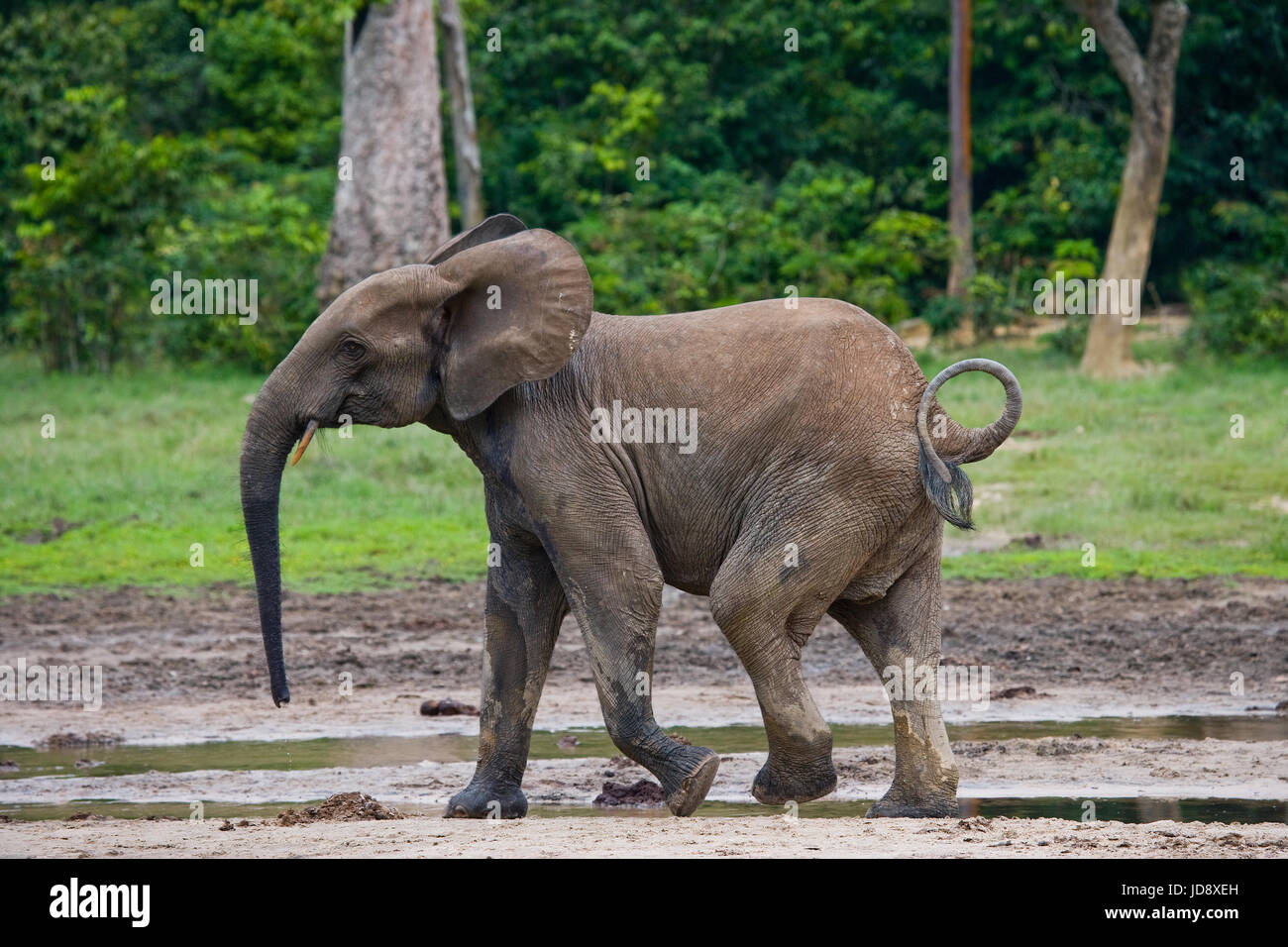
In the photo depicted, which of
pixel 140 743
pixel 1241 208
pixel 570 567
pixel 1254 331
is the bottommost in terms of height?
pixel 140 743

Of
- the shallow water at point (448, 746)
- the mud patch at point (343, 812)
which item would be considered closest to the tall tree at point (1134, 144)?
the shallow water at point (448, 746)

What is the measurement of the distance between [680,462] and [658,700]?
3.36m

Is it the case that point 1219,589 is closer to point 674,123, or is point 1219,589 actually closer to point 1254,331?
point 1254,331

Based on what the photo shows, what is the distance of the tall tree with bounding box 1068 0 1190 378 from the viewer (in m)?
20.8

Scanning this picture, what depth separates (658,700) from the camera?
35.7ft

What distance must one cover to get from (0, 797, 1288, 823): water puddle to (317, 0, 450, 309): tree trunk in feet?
47.8

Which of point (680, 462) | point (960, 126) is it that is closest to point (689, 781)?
point (680, 462)

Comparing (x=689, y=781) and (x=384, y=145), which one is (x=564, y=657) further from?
(x=384, y=145)

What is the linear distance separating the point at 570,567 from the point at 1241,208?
19.5m

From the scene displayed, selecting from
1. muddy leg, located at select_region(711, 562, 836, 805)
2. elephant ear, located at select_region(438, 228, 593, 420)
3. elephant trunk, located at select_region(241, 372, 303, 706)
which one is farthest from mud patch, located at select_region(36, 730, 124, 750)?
muddy leg, located at select_region(711, 562, 836, 805)

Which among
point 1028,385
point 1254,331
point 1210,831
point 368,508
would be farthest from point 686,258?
point 1210,831

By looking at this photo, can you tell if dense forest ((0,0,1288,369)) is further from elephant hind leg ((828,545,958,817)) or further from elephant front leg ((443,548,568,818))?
elephant hind leg ((828,545,958,817))

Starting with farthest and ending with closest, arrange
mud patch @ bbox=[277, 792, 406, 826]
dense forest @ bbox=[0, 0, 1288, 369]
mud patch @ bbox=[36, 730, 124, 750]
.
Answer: dense forest @ bbox=[0, 0, 1288, 369], mud patch @ bbox=[36, 730, 124, 750], mud patch @ bbox=[277, 792, 406, 826]

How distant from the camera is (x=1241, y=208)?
25.0 m
